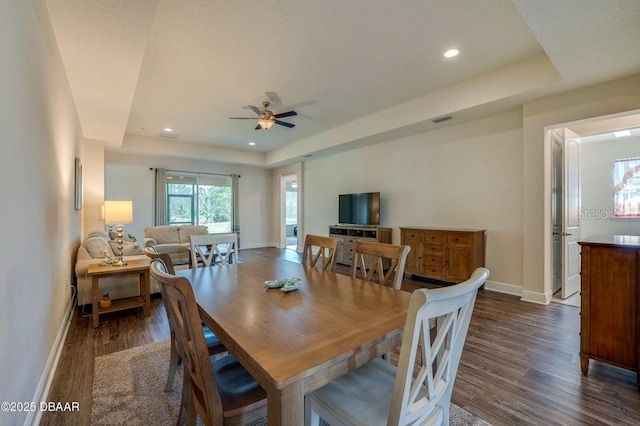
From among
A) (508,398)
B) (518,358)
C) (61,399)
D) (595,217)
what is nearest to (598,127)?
(595,217)

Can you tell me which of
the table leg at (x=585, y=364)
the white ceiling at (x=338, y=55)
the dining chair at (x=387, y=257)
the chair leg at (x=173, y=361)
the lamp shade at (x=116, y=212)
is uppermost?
the white ceiling at (x=338, y=55)

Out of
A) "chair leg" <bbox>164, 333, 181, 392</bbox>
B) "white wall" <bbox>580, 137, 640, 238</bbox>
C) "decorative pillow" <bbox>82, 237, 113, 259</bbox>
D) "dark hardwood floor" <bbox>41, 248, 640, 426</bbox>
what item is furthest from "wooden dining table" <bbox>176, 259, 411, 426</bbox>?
"white wall" <bbox>580, 137, 640, 238</bbox>

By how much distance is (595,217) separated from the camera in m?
5.61

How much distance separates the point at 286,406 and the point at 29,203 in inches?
77.3

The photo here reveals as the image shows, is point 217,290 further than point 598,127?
No

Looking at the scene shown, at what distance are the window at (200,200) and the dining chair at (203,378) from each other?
22.2 ft

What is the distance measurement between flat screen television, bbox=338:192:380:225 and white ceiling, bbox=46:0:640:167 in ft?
4.47

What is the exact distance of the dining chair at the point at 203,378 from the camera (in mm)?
990

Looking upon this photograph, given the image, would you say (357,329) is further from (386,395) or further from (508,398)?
(508,398)

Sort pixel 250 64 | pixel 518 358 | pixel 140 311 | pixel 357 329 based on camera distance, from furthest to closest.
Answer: pixel 140 311 → pixel 250 64 → pixel 518 358 → pixel 357 329

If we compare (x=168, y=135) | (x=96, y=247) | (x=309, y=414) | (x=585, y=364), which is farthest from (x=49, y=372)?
(x=168, y=135)

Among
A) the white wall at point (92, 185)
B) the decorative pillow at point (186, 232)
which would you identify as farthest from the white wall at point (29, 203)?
the decorative pillow at point (186, 232)

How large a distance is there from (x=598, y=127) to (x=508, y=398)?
12.5ft

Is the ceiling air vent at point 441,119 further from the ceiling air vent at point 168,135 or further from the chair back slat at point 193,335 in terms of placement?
the ceiling air vent at point 168,135
